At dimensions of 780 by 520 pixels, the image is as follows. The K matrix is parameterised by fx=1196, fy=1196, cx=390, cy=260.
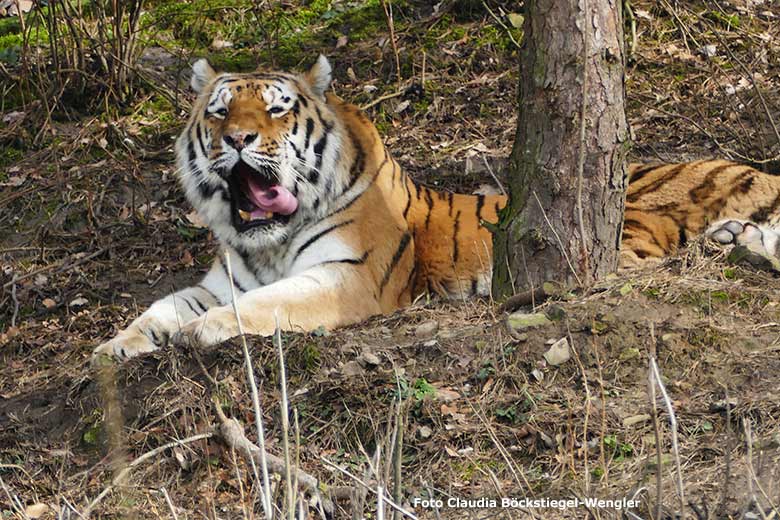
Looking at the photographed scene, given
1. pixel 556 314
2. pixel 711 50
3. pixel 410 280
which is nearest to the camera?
pixel 556 314

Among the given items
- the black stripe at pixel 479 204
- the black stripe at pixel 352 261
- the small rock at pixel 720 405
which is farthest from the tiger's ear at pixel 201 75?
the small rock at pixel 720 405

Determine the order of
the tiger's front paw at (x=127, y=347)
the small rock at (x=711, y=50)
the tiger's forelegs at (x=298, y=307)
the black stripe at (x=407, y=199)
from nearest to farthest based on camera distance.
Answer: the tiger's forelegs at (x=298, y=307) → the tiger's front paw at (x=127, y=347) → the black stripe at (x=407, y=199) → the small rock at (x=711, y=50)

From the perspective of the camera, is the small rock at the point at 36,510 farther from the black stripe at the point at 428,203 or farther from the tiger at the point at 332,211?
the black stripe at the point at 428,203

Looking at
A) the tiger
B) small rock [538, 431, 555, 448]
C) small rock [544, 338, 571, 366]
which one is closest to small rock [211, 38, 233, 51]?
the tiger

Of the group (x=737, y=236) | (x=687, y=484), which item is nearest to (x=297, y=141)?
(x=737, y=236)

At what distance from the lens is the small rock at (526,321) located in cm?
437

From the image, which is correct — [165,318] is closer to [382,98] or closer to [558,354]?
[558,354]

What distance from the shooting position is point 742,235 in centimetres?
539

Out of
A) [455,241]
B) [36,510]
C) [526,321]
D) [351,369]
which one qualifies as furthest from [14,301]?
[526,321]

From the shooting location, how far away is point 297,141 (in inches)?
222

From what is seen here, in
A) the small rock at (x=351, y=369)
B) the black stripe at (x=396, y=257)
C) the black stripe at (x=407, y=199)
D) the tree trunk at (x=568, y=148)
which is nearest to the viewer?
the small rock at (x=351, y=369)

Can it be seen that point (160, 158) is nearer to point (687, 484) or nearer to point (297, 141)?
point (297, 141)

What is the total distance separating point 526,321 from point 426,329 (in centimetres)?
47

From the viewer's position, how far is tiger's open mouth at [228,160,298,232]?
5.54 meters
